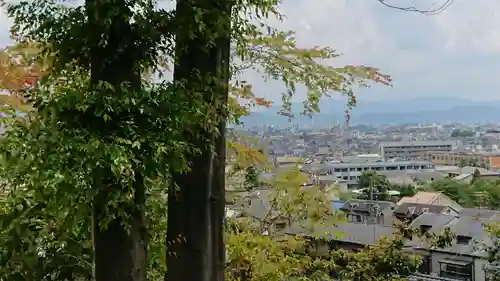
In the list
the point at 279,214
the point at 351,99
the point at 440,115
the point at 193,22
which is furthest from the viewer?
the point at 440,115

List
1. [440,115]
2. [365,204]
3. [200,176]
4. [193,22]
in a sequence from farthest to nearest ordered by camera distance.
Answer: [440,115], [365,204], [200,176], [193,22]

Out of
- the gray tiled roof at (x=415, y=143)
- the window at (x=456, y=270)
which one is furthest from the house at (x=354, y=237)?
the gray tiled roof at (x=415, y=143)

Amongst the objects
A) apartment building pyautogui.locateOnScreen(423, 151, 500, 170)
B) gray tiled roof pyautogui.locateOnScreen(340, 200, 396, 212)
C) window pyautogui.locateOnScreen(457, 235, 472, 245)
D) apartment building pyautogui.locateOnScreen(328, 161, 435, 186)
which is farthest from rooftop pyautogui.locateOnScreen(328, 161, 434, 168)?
window pyautogui.locateOnScreen(457, 235, 472, 245)

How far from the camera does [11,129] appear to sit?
1.37 metres

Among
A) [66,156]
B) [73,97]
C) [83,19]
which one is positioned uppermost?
[83,19]

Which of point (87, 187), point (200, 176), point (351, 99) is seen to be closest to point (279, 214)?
point (351, 99)

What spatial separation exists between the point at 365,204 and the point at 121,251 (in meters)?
3.27

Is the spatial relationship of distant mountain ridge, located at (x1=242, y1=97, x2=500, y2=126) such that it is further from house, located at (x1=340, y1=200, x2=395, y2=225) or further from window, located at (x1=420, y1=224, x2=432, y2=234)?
window, located at (x1=420, y1=224, x2=432, y2=234)

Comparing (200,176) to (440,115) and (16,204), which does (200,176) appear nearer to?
(16,204)

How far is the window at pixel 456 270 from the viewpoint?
386 centimetres

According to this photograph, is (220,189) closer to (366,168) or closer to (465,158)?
(366,168)

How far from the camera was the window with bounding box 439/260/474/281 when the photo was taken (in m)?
3.86

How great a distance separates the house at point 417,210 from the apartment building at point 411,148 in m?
0.51

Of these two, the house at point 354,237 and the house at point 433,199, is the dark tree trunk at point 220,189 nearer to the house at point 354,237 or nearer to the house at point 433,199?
the house at point 354,237
